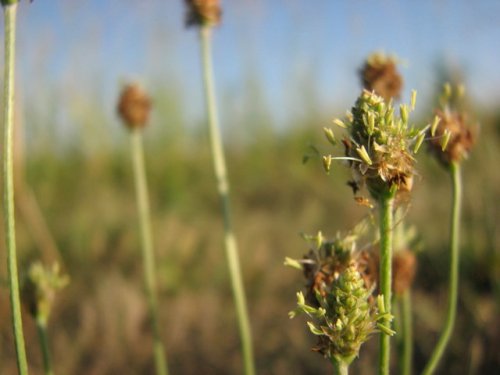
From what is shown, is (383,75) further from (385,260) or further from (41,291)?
(41,291)

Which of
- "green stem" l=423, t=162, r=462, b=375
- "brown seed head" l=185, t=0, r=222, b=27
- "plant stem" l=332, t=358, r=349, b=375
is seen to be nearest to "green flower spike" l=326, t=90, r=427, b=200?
"plant stem" l=332, t=358, r=349, b=375

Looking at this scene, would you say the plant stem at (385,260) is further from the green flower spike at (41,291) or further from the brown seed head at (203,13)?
the brown seed head at (203,13)

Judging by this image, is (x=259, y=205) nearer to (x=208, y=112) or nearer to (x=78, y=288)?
(x=78, y=288)

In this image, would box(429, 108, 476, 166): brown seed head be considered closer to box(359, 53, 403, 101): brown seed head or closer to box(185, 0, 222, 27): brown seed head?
box(359, 53, 403, 101): brown seed head

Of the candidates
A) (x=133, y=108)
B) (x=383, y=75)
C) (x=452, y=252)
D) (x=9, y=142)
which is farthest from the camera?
(x=133, y=108)

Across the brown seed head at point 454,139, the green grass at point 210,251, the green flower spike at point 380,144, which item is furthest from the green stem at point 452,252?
the green flower spike at point 380,144

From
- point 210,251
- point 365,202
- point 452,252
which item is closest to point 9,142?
point 365,202
